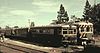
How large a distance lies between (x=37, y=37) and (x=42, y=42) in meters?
1.90

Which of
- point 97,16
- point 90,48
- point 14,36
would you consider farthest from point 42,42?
point 97,16

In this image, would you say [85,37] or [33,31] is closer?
[85,37]

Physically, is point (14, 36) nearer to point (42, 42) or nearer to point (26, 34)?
point (26, 34)

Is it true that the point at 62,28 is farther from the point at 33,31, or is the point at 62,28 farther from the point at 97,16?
the point at 97,16

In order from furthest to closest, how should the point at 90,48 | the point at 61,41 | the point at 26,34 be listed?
the point at 26,34 → the point at 61,41 → the point at 90,48

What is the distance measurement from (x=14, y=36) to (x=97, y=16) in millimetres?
26129

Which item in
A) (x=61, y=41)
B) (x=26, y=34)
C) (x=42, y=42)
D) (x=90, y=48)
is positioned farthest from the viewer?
(x=26, y=34)

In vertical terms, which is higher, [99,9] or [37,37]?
[99,9]

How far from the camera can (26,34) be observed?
1654 inches

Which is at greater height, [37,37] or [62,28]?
[62,28]

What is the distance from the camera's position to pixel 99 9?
63.0 m

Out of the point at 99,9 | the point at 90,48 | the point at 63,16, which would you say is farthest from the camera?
the point at 63,16

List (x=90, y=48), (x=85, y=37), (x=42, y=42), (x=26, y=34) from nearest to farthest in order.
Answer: (x=90, y=48), (x=85, y=37), (x=42, y=42), (x=26, y=34)

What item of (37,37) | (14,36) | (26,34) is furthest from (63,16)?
(37,37)
